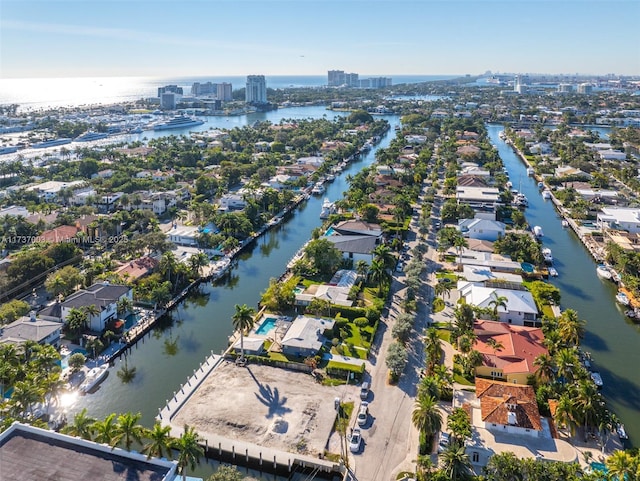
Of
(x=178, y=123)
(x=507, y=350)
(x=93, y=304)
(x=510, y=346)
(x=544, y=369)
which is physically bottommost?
(x=507, y=350)

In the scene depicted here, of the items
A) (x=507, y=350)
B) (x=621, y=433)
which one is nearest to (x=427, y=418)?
(x=507, y=350)

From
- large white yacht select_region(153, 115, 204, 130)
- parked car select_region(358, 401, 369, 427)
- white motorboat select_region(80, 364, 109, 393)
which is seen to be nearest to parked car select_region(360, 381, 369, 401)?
parked car select_region(358, 401, 369, 427)

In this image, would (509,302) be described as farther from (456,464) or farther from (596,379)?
(456,464)

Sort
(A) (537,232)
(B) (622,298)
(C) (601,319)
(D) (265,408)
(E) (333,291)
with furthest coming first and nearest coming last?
(A) (537,232) → (B) (622,298) → (E) (333,291) → (C) (601,319) → (D) (265,408)

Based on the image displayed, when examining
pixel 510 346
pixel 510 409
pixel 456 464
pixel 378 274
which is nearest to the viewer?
pixel 456 464

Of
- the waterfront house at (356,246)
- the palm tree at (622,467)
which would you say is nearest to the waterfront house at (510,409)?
the palm tree at (622,467)

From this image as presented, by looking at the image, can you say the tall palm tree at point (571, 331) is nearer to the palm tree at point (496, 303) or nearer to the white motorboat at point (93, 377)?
the palm tree at point (496, 303)

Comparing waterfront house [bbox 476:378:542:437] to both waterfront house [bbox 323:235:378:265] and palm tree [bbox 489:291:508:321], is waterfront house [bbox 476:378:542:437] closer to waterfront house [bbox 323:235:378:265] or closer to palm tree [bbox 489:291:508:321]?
palm tree [bbox 489:291:508:321]
